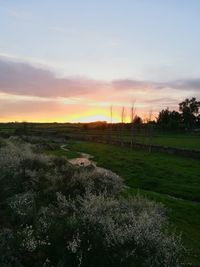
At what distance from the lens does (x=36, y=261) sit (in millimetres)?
10039

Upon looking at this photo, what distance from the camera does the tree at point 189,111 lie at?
171 metres

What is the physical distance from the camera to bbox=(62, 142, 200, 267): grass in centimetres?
1836

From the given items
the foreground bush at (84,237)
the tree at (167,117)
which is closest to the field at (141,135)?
the tree at (167,117)

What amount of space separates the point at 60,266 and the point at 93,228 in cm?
174

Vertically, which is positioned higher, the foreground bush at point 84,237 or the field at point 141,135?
the foreground bush at point 84,237

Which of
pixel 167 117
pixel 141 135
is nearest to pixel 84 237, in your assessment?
pixel 141 135

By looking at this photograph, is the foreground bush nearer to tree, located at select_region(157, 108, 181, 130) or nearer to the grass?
the grass

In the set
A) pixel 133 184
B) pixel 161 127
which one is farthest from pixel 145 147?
pixel 161 127

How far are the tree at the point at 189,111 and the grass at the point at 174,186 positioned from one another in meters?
120

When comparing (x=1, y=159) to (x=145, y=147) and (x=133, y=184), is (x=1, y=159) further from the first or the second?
(x=145, y=147)

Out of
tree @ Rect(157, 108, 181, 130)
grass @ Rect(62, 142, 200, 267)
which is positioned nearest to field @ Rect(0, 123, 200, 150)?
tree @ Rect(157, 108, 181, 130)

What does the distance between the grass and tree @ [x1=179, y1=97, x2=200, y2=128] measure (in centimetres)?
12030

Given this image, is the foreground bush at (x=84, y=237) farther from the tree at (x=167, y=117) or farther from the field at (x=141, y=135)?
the tree at (x=167, y=117)

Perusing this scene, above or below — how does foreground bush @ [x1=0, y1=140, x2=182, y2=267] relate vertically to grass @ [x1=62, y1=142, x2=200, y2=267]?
above
